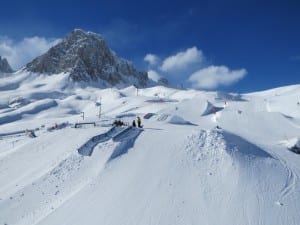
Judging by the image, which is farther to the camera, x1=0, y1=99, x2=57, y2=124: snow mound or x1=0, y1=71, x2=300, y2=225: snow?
x1=0, y1=99, x2=57, y2=124: snow mound

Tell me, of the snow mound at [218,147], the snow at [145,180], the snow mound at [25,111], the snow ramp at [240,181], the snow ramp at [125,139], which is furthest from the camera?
the snow mound at [25,111]

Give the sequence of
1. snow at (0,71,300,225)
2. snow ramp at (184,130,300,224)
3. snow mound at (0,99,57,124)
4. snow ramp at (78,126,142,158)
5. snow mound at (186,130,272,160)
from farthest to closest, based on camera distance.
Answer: snow mound at (0,99,57,124), snow ramp at (78,126,142,158), snow mound at (186,130,272,160), snow ramp at (184,130,300,224), snow at (0,71,300,225)

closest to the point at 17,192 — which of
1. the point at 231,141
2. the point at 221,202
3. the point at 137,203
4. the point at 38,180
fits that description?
the point at 38,180

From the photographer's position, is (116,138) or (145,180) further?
(116,138)

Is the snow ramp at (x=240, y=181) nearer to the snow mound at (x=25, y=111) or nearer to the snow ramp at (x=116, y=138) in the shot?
the snow ramp at (x=116, y=138)

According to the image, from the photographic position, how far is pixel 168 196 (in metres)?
20.3

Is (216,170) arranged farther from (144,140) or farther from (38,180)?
(38,180)

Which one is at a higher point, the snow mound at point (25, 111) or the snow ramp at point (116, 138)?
the snow ramp at point (116, 138)

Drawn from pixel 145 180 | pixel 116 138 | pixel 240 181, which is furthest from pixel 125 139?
pixel 240 181

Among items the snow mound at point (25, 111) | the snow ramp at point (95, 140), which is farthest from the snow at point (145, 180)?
the snow mound at point (25, 111)

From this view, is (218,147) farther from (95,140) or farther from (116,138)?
(95,140)

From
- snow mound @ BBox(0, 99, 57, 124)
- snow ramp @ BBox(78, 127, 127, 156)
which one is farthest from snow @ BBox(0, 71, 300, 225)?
snow mound @ BBox(0, 99, 57, 124)

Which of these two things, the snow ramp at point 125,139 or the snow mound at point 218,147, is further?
the snow ramp at point 125,139

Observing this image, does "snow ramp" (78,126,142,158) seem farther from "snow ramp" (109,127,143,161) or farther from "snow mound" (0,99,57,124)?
"snow mound" (0,99,57,124)
